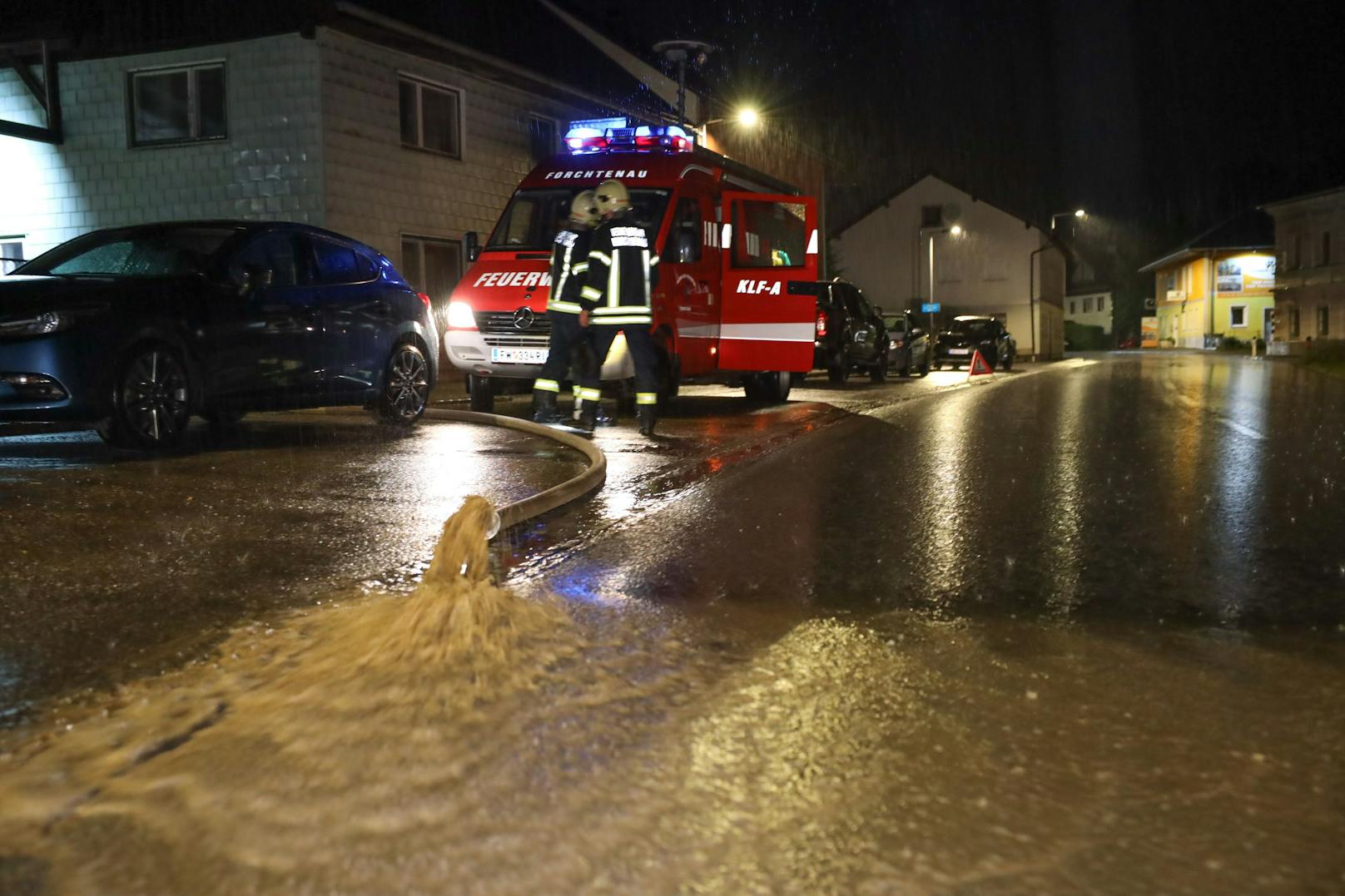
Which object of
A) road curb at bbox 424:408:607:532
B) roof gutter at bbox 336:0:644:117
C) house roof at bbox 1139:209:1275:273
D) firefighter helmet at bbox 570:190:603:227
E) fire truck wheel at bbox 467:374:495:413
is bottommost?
road curb at bbox 424:408:607:532

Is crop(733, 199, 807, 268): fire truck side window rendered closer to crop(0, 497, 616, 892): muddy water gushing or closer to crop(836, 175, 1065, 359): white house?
crop(0, 497, 616, 892): muddy water gushing

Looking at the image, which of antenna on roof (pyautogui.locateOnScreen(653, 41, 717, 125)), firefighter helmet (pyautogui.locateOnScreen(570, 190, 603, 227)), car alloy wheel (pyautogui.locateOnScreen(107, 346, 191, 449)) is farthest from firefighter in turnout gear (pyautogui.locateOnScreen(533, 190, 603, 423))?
antenna on roof (pyautogui.locateOnScreen(653, 41, 717, 125))

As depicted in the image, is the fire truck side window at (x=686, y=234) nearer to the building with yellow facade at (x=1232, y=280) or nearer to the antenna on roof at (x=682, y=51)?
the antenna on roof at (x=682, y=51)

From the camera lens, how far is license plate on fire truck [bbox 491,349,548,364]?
520 inches

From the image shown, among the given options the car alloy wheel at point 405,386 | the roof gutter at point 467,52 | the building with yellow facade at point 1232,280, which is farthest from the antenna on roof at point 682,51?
the building with yellow facade at point 1232,280

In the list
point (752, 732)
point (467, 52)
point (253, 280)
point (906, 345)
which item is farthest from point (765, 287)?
point (906, 345)

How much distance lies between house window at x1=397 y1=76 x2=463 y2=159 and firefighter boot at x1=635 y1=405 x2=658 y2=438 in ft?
38.8

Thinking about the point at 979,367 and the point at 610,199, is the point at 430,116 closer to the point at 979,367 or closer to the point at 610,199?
the point at 610,199

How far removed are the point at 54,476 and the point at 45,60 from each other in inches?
590

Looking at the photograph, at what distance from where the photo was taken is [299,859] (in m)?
2.79

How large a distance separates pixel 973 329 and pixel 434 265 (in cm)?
1604

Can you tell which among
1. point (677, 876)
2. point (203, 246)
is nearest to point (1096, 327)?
point (203, 246)

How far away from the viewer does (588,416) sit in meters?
11.6

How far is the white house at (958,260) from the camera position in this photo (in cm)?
5853
